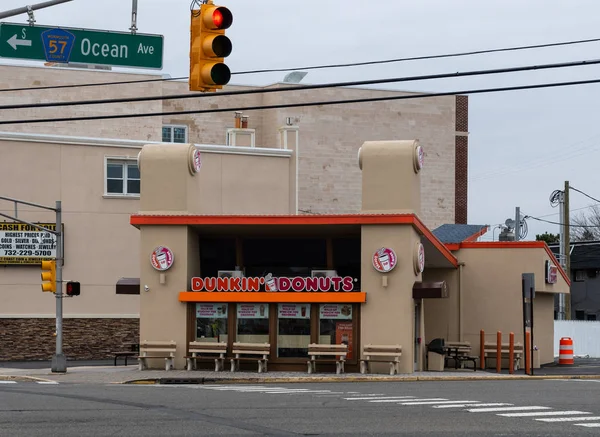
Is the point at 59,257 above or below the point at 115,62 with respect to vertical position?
below

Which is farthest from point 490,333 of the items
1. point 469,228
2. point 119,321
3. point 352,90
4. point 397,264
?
point 352,90

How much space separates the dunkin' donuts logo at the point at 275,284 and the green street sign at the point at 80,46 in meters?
14.6

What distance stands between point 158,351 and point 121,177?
505 inches

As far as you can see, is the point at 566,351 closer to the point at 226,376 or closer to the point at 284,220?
the point at 284,220

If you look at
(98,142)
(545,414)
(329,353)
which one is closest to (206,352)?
(329,353)

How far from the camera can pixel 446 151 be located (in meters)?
58.4

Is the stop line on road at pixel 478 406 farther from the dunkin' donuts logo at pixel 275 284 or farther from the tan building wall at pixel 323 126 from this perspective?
the tan building wall at pixel 323 126

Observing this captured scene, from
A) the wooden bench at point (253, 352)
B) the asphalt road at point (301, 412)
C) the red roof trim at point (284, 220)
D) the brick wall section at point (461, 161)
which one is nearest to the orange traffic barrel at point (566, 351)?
the red roof trim at point (284, 220)

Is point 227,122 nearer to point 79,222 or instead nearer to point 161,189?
point 79,222

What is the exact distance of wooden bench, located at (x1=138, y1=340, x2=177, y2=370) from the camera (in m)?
31.9

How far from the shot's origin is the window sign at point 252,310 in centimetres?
3216

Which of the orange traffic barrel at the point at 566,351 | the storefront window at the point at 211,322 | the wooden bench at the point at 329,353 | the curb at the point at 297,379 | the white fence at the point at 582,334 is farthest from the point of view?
the white fence at the point at 582,334

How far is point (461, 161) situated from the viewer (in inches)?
2346

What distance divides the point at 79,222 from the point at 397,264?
16058 mm
